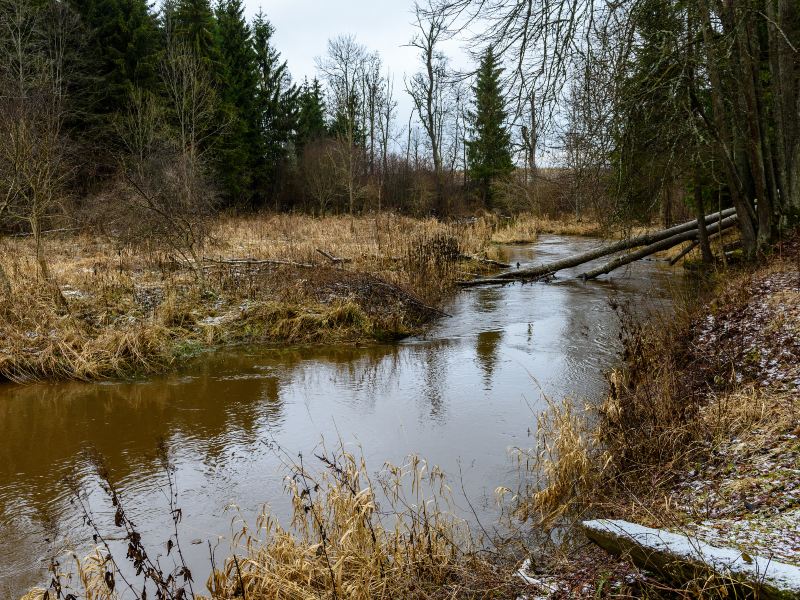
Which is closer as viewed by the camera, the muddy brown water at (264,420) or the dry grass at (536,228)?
the muddy brown water at (264,420)

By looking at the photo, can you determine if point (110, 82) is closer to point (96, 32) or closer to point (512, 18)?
point (96, 32)

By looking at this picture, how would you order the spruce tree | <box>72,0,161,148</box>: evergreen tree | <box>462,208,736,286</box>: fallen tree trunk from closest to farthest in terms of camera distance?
Answer: <box>462,208,736,286</box>: fallen tree trunk → <box>72,0,161,148</box>: evergreen tree → the spruce tree

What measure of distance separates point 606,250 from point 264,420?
10186 millimetres

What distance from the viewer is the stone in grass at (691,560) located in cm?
246

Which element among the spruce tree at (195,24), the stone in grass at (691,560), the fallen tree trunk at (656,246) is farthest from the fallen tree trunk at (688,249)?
the spruce tree at (195,24)

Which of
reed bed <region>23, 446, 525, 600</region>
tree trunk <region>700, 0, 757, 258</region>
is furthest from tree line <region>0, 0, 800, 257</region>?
reed bed <region>23, 446, 525, 600</region>

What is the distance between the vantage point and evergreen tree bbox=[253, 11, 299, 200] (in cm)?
3225

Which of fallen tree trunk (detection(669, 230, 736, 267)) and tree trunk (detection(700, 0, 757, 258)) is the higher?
tree trunk (detection(700, 0, 757, 258))

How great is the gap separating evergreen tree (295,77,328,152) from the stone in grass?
3378cm

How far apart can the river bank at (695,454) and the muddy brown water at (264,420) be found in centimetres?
73

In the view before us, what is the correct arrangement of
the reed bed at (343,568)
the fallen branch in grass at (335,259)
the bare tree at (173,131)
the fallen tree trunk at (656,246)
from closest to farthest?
the reed bed at (343,568) < the fallen tree trunk at (656,246) < the fallen branch in grass at (335,259) < the bare tree at (173,131)

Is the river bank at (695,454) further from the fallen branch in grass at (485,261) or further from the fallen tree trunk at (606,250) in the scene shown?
the fallen branch in grass at (485,261)

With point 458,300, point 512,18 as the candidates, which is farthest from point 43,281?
point 512,18

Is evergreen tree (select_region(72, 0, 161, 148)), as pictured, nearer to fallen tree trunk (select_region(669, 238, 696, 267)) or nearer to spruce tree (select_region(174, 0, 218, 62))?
spruce tree (select_region(174, 0, 218, 62))
